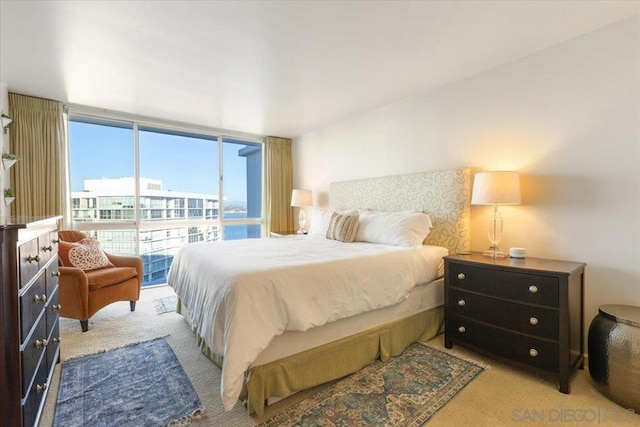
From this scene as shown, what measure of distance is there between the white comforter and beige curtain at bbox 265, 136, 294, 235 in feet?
9.06

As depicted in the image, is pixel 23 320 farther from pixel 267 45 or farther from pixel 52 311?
pixel 267 45

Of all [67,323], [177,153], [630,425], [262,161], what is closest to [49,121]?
[177,153]

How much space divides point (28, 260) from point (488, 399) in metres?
2.57

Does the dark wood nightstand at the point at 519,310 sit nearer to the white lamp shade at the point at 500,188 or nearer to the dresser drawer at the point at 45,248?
the white lamp shade at the point at 500,188

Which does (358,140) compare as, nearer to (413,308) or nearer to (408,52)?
(408,52)

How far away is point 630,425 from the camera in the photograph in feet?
5.16

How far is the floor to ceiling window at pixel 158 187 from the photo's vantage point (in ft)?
13.2

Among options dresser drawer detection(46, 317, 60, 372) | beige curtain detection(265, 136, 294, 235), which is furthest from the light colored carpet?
beige curtain detection(265, 136, 294, 235)

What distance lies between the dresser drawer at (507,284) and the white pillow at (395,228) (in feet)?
1.66

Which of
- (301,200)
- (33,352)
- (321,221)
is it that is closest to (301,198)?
(301,200)

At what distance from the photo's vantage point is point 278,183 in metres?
5.41

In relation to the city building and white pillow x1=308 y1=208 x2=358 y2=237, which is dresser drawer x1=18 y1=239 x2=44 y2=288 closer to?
white pillow x1=308 y1=208 x2=358 y2=237

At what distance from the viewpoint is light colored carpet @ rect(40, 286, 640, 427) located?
1.62 metres

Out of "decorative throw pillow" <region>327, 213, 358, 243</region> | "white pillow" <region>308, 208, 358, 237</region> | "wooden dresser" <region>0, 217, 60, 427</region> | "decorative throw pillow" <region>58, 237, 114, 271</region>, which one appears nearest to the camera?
"wooden dresser" <region>0, 217, 60, 427</region>
